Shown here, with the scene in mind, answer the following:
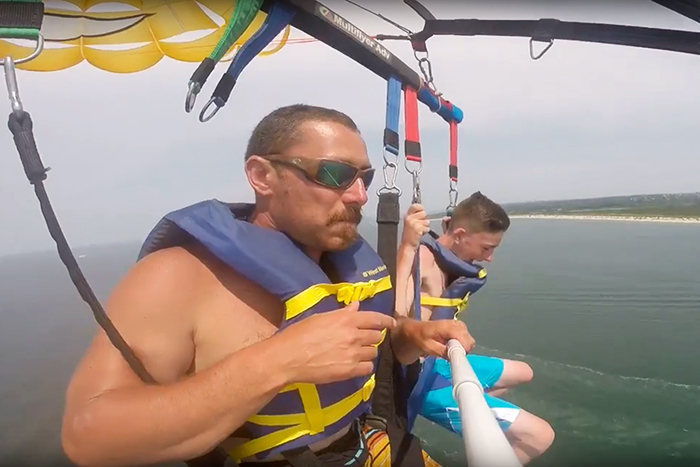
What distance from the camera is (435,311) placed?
2758 millimetres

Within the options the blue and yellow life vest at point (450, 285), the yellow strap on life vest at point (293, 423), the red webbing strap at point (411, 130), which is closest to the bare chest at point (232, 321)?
the yellow strap on life vest at point (293, 423)

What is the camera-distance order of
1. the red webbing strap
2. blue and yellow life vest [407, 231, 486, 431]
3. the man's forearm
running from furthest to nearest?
1. blue and yellow life vest [407, 231, 486, 431]
2. the red webbing strap
3. the man's forearm

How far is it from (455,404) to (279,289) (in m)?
1.35

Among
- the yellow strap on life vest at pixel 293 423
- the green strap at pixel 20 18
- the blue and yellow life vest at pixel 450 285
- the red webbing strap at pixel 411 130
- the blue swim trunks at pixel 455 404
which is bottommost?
the blue swim trunks at pixel 455 404

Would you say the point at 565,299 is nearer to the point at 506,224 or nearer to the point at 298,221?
the point at 506,224

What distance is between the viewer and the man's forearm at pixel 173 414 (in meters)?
0.92

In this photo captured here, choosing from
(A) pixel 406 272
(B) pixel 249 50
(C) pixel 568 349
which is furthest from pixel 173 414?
(C) pixel 568 349

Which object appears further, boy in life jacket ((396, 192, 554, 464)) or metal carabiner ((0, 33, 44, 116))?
boy in life jacket ((396, 192, 554, 464))

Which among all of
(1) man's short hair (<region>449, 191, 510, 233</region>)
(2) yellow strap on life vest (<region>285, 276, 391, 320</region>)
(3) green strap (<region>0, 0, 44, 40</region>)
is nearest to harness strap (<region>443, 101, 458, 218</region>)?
(1) man's short hair (<region>449, 191, 510, 233</region>)

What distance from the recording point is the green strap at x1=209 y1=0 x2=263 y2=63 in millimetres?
1348

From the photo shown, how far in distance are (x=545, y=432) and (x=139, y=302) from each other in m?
2.22

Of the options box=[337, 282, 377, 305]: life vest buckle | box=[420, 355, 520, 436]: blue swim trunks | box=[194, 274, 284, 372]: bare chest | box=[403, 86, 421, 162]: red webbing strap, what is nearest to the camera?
box=[194, 274, 284, 372]: bare chest

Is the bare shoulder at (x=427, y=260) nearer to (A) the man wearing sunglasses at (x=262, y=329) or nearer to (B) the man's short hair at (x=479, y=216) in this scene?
(B) the man's short hair at (x=479, y=216)

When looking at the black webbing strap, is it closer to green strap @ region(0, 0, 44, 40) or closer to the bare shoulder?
the bare shoulder
